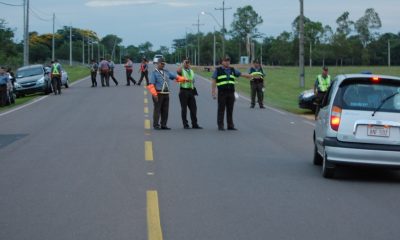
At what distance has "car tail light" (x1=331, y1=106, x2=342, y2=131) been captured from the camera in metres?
10.6

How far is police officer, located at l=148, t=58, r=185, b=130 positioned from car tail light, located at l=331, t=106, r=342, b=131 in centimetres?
793

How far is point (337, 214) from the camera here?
27.5 ft

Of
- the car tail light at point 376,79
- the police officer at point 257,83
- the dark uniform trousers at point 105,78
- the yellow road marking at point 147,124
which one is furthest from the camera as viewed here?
the dark uniform trousers at point 105,78

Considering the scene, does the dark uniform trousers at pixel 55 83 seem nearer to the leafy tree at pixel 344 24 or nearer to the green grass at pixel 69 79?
the green grass at pixel 69 79

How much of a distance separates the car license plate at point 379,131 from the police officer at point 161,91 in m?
8.41

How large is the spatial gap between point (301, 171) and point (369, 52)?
5622 inches

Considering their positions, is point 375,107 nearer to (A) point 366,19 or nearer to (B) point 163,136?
(B) point 163,136

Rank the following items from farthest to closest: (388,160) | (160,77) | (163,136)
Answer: (160,77) → (163,136) → (388,160)

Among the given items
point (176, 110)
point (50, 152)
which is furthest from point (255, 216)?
point (176, 110)

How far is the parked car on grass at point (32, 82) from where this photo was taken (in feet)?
120

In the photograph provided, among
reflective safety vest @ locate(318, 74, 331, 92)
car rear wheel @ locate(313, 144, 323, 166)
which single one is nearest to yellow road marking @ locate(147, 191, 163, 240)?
car rear wheel @ locate(313, 144, 323, 166)

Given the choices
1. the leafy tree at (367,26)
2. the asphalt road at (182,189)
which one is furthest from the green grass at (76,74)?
the leafy tree at (367,26)

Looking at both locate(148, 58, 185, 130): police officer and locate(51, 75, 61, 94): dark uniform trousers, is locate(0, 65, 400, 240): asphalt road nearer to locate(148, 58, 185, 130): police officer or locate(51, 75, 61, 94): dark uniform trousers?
locate(148, 58, 185, 130): police officer

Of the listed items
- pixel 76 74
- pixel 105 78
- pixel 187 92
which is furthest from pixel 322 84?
pixel 76 74
